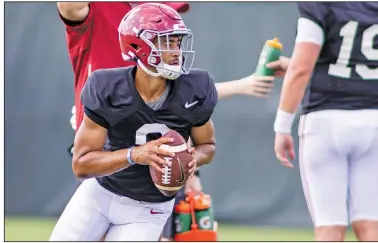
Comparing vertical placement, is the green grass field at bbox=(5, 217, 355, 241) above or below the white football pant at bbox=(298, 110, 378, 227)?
below

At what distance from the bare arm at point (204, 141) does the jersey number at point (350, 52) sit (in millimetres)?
592

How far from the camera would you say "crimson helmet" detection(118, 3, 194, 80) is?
3789 millimetres

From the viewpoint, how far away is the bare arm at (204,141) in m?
3.92

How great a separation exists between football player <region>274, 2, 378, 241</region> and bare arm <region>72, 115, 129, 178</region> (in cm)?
69

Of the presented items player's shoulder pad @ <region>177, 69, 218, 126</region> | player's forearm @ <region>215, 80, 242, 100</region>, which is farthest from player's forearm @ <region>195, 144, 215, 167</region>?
player's forearm @ <region>215, 80, 242, 100</region>

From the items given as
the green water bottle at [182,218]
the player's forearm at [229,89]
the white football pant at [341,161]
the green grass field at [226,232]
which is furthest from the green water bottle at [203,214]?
the white football pant at [341,161]

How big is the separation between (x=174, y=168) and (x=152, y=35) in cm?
57

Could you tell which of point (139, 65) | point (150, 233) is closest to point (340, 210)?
point (150, 233)

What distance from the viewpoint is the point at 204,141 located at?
397cm

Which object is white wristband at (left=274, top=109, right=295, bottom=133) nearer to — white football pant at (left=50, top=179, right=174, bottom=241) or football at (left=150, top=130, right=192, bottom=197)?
football at (left=150, top=130, right=192, bottom=197)

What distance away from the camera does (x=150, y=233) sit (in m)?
3.84

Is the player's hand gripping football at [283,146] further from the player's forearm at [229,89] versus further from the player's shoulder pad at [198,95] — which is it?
the player's forearm at [229,89]

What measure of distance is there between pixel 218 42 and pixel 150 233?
3.44 metres

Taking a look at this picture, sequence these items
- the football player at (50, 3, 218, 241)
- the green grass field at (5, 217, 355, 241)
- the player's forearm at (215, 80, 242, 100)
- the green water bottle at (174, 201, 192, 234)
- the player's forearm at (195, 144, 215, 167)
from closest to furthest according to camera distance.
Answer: the football player at (50, 3, 218, 241), the player's forearm at (195, 144, 215, 167), the player's forearm at (215, 80, 242, 100), the green water bottle at (174, 201, 192, 234), the green grass field at (5, 217, 355, 241)
